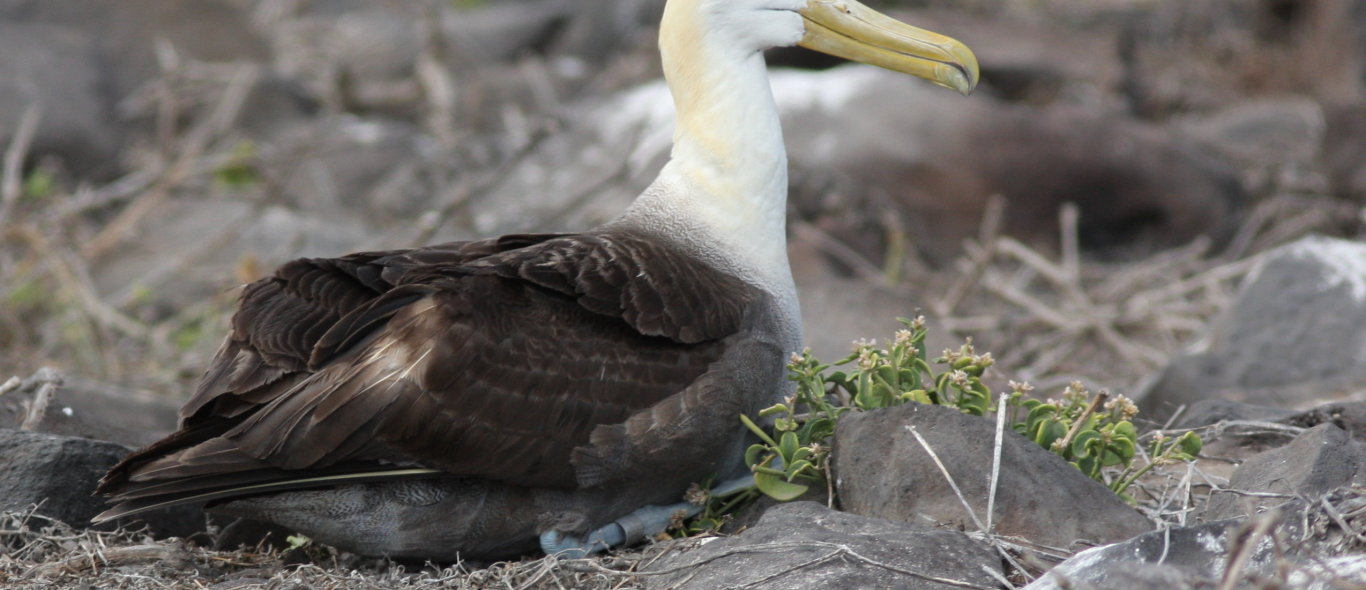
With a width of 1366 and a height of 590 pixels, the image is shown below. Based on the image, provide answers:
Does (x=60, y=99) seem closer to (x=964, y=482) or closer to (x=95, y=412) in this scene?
(x=95, y=412)

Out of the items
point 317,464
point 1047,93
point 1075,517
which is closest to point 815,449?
point 1075,517

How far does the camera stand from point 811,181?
9.18m

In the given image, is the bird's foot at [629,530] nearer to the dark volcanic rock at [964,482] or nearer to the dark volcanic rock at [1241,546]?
the dark volcanic rock at [964,482]

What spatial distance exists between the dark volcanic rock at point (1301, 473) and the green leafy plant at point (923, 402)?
21 centimetres

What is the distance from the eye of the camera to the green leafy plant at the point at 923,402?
4.12 metres

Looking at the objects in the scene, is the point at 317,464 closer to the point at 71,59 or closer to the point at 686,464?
the point at 686,464

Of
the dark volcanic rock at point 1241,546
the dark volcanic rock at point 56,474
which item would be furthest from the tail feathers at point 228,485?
the dark volcanic rock at point 1241,546

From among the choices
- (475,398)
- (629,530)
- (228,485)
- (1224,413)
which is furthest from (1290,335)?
(228,485)

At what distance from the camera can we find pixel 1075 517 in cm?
382

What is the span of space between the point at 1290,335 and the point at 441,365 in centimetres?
417

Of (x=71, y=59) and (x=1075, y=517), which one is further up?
(x=71, y=59)

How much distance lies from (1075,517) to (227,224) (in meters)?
7.05

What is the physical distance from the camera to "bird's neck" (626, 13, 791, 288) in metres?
4.84

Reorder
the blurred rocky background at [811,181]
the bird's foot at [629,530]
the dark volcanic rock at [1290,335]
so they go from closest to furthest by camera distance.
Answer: the bird's foot at [629,530], the dark volcanic rock at [1290,335], the blurred rocky background at [811,181]
